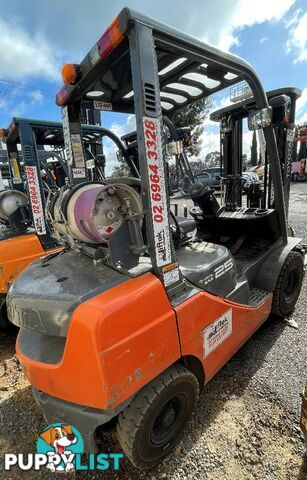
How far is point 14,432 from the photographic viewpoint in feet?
7.18

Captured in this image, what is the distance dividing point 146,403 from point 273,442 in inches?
39.8

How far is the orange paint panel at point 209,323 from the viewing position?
69.8 inches

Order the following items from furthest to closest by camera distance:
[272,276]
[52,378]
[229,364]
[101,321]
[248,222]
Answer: [248,222] → [272,276] → [229,364] → [52,378] → [101,321]

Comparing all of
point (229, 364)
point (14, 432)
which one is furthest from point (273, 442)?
point (14, 432)

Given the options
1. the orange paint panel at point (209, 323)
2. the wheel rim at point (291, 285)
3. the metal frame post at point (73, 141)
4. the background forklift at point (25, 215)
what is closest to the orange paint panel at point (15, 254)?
the background forklift at point (25, 215)

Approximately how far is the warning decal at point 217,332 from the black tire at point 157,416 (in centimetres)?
24

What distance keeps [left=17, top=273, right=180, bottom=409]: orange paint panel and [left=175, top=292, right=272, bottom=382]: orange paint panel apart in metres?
0.12

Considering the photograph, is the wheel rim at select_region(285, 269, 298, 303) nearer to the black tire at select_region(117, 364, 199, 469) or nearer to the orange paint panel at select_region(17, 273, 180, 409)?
the black tire at select_region(117, 364, 199, 469)

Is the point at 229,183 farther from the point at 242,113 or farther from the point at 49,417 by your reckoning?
the point at 49,417

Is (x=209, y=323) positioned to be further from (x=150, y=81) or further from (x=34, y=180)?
(x=34, y=180)

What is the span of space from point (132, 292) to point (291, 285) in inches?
103

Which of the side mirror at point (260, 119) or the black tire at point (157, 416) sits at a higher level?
the side mirror at point (260, 119)

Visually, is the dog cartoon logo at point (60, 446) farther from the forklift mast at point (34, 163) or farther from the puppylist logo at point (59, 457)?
the forklift mast at point (34, 163)

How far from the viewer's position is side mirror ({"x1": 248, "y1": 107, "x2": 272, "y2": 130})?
231cm
